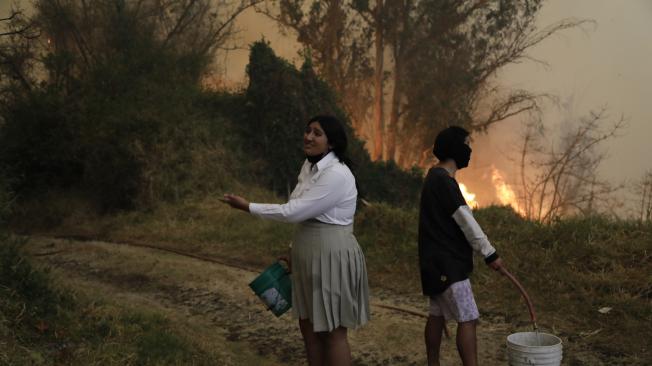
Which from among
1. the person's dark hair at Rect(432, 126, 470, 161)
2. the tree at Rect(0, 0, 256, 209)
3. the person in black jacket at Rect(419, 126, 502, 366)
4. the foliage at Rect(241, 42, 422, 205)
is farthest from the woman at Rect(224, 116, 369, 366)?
the foliage at Rect(241, 42, 422, 205)

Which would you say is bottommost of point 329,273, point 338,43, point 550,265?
point 550,265

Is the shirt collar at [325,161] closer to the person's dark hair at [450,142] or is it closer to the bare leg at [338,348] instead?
the person's dark hair at [450,142]

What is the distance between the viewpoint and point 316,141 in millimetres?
3053

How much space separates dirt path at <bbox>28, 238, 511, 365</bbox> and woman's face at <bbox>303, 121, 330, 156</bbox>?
1.87 metres

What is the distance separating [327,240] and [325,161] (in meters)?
0.39

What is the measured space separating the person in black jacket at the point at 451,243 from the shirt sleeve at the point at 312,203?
0.59m

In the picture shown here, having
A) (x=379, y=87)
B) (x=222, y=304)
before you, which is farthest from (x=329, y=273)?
(x=379, y=87)

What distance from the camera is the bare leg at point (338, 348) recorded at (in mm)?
3029

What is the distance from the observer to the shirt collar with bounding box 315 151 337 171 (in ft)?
9.83

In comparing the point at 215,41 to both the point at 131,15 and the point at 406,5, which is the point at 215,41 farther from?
the point at 406,5

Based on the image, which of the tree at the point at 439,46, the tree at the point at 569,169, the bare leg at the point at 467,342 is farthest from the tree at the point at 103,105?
the bare leg at the point at 467,342

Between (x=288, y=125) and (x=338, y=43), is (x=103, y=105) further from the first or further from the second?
(x=338, y=43)

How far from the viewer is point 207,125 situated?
12.0m

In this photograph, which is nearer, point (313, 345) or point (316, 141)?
point (316, 141)
